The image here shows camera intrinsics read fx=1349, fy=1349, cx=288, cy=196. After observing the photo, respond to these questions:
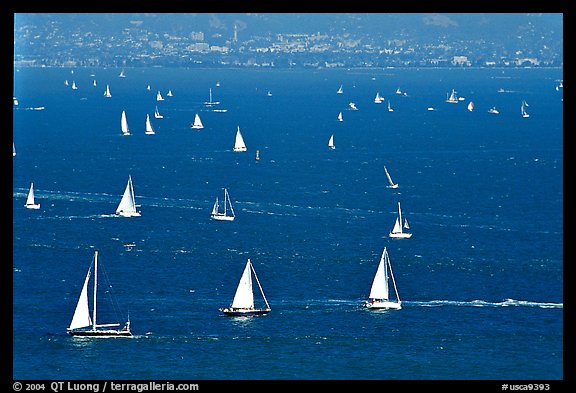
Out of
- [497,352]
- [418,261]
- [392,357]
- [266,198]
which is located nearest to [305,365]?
[392,357]

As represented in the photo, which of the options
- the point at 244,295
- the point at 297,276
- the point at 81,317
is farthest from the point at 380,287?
the point at 81,317

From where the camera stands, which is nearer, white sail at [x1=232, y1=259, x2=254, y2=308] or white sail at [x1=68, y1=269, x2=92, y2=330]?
white sail at [x1=68, y1=269, x2=92, y2=330]

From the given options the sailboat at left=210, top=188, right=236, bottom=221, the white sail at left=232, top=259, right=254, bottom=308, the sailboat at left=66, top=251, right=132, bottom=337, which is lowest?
the sailboat at left=66, top=251, right=132, bottom=337

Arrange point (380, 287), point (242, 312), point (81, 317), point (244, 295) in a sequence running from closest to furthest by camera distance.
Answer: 1. point (81, 317)
2. point (244, 295)
3. point (242, 312)
4. point (380, 287)

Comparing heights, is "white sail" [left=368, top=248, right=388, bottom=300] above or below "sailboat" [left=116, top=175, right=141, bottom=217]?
below

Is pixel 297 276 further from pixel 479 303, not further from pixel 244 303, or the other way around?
pixel 479 303

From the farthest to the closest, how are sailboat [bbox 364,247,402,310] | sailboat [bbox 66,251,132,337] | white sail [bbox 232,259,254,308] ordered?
sailboat [bbox 364,247,402,310] → white sail [bbox 232,259,254,308] → sailboat [bbox 66,251,132,337]

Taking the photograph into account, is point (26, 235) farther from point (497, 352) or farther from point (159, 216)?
point (497, 352)

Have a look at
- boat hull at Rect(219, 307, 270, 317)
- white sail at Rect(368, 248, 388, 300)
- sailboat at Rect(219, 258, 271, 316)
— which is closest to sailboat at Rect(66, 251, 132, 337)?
boat hull at Rect(219, 307, 270, 317)

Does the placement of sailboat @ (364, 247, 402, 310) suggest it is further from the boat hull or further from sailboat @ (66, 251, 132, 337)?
sailboat @ (66, 251, 132, 337)

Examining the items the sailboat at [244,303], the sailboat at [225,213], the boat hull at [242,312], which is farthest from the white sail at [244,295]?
the sailboat at [225,213]
